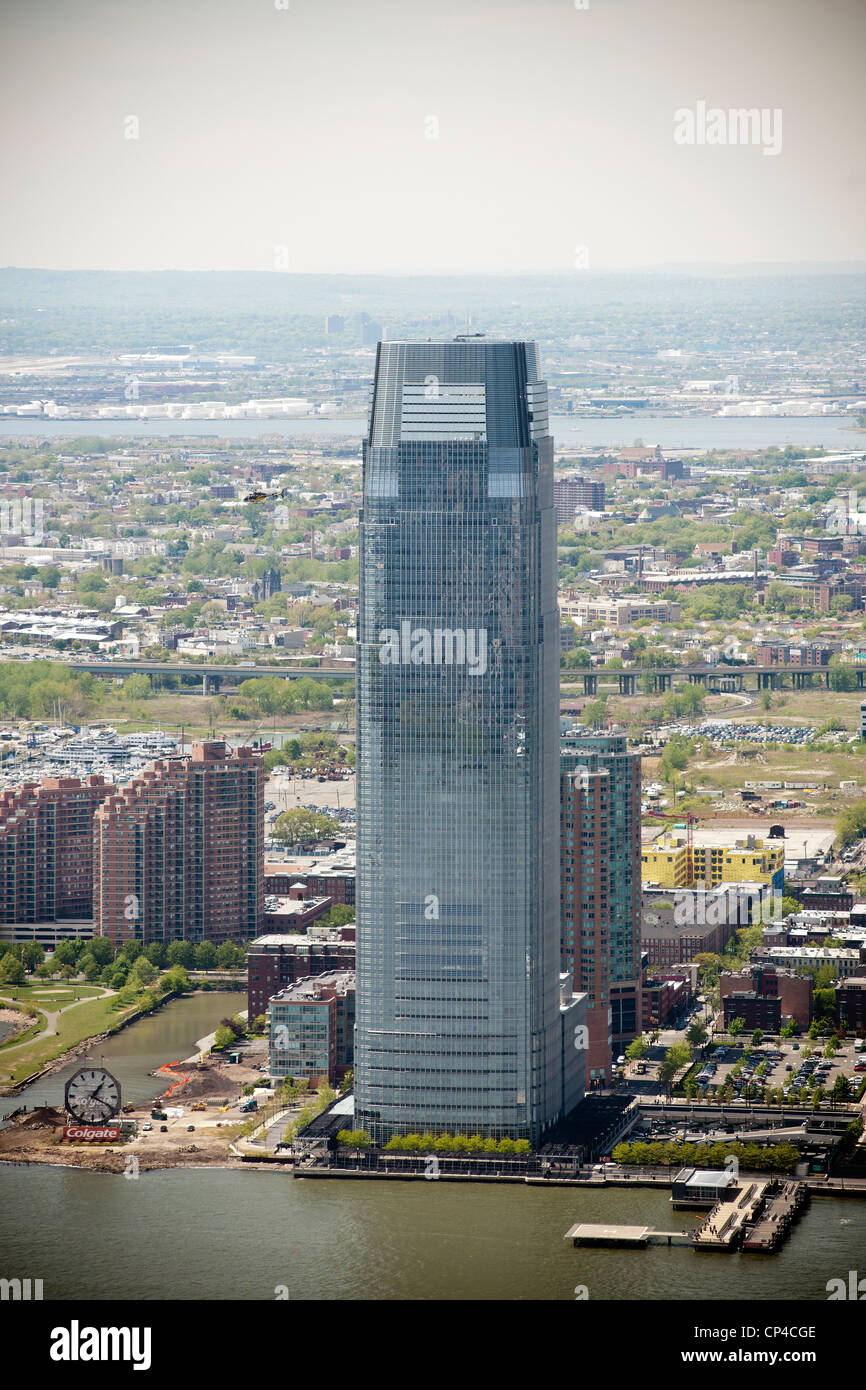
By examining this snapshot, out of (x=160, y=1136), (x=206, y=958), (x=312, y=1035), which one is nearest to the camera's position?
(x=160, y=1136)

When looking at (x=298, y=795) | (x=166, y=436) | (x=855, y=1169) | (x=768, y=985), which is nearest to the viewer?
(x=855, y=1169)

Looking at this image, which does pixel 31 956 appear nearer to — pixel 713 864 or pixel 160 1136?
pixel 160 1136

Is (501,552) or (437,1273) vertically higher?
(501,552)

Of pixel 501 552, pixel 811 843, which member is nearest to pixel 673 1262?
pixel 501 552

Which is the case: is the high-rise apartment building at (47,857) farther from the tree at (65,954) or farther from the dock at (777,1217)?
the dock at (777,1217)

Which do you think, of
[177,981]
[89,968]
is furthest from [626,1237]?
[89,968]

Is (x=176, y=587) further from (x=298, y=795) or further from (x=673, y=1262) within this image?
(x=673, y=1262)

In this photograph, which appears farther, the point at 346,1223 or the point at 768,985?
the point at 768,985
